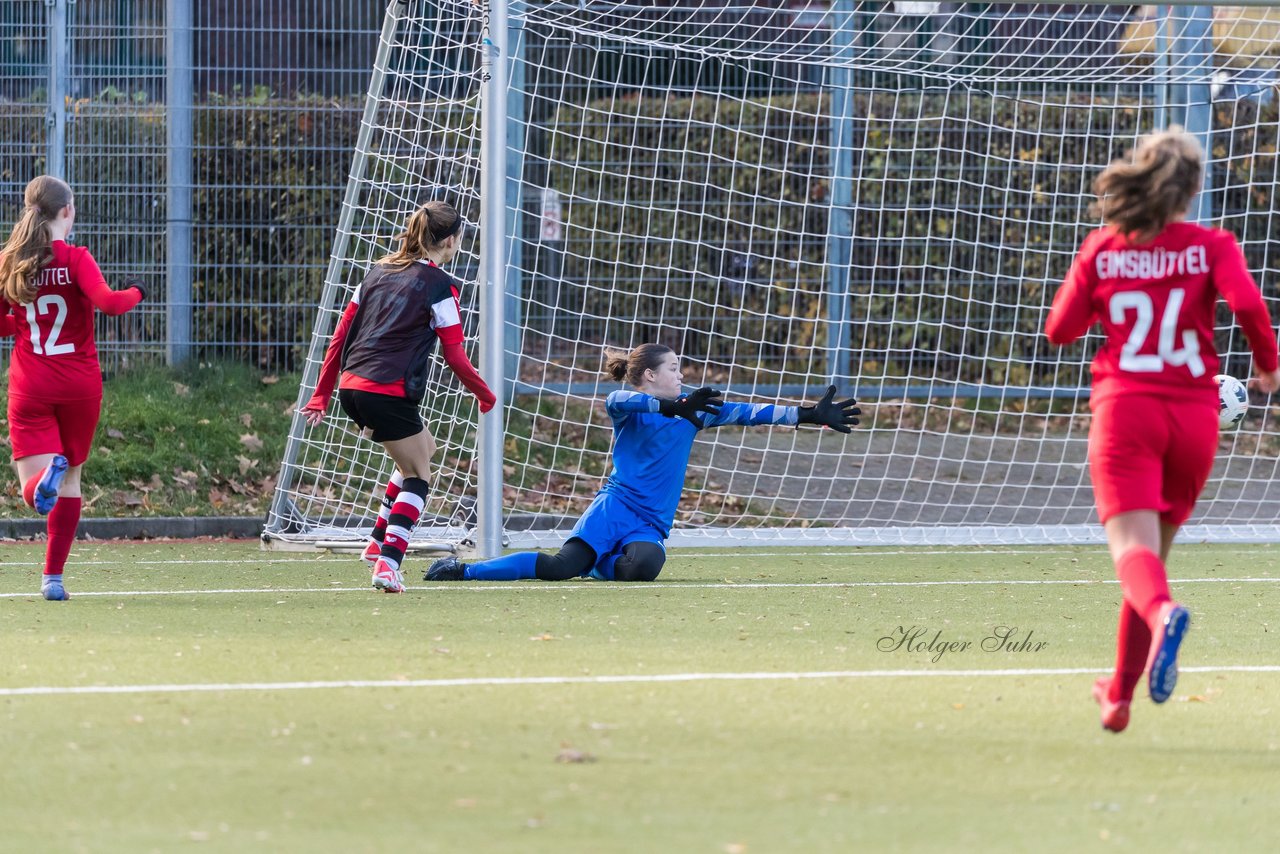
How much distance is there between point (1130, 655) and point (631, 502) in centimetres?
393

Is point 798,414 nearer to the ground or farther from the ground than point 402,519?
farther from the ground

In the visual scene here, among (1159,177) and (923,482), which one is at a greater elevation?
(1159,177)

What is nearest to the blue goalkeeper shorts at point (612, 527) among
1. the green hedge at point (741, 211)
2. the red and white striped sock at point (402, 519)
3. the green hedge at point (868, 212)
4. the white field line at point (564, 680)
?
the red and white striped sock at point (402, 519)

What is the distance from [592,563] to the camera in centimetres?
816

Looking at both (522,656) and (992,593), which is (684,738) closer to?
(522,656)

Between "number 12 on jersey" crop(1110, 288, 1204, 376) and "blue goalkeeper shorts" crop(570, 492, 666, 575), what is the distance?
4.06 metres

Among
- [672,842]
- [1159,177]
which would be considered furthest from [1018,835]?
[1159,177]

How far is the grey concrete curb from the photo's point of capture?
10602 mm

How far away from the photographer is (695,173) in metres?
13.5

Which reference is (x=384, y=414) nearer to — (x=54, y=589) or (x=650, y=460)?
(x=650, y=460)

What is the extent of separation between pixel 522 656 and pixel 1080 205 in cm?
940

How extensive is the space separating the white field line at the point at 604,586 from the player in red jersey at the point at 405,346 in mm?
325

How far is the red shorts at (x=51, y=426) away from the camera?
693 centimetres

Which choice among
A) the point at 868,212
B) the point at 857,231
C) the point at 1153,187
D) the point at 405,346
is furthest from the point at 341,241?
the point at 1153,187
